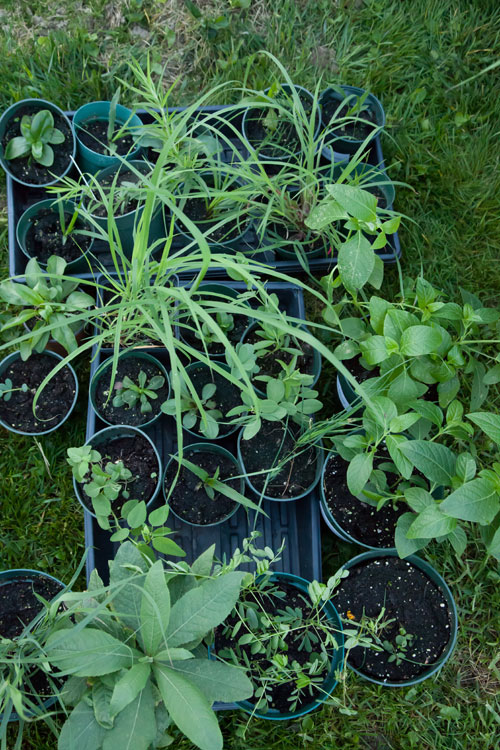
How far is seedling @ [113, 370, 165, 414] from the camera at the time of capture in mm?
1535

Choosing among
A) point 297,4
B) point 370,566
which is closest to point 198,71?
point 297,4

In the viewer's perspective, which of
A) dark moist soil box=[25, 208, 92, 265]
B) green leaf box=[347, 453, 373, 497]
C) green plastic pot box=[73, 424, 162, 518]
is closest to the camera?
green leaf box=[347, 453, 373, 497]

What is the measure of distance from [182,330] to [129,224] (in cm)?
34

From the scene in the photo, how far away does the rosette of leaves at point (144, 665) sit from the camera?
39.4 inches

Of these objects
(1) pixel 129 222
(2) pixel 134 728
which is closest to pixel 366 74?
(1) pixel 129 222

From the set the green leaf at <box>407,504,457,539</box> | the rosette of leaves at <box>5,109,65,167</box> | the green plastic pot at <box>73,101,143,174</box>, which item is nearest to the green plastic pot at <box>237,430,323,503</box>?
the green leaf at <box>407,504,457,539</box>

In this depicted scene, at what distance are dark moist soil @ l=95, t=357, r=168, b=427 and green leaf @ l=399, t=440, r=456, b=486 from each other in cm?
67

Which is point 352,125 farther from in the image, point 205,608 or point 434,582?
point 205,608

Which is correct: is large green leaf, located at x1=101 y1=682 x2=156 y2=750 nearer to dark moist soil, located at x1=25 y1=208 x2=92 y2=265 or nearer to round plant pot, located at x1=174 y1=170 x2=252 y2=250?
round plant pot, located at x1=174 y1=170 x2=252 y2=250

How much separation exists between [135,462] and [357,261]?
774 mm

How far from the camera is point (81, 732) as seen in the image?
41.3 inches

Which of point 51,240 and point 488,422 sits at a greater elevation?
point 51,240

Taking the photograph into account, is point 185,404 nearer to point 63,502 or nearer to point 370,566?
point 63,502

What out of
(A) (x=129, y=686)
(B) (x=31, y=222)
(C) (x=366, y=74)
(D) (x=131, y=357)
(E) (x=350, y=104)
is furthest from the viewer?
(C) (x=366, y=74)
